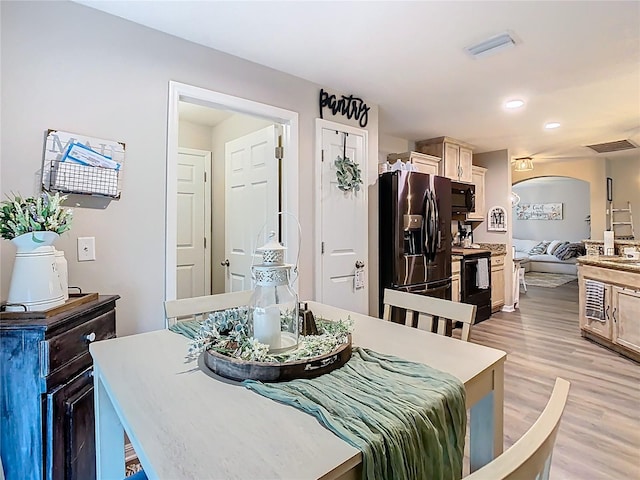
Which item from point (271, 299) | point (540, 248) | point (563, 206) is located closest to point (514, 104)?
point (271, 299)

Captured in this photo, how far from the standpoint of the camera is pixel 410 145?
4941mm

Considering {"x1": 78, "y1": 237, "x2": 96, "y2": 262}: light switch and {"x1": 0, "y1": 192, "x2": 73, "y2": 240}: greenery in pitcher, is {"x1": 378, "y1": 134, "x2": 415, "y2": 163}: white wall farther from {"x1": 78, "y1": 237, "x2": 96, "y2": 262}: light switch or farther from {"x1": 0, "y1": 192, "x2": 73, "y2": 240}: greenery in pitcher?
{"x1": 0, "y1": 192, "x2": 73, "y2": 240}: greenery in pitcher

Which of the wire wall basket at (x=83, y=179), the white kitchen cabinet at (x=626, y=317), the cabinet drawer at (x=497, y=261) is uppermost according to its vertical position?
the wire wall basket at (x=83, y=179)

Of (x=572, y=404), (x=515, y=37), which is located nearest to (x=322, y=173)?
(x=515, y=37)

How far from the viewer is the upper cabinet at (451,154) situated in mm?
4699

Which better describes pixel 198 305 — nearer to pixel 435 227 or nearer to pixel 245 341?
pixel 245 341

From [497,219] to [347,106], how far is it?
12.0 ft

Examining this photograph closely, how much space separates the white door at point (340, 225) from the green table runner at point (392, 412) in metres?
1.87

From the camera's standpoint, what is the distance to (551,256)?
1008 centimetres

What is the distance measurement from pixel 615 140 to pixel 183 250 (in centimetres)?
582

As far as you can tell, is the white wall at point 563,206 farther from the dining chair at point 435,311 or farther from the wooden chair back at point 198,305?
the wooden chair back at point 198,305

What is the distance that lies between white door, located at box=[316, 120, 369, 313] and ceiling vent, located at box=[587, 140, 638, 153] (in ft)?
13.8

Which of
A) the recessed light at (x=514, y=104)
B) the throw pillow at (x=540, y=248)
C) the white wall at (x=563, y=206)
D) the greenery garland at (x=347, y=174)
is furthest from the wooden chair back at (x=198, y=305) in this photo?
the throw pillow at (x=540, y=248)

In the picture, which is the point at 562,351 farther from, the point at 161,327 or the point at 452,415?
the point at 161,327
